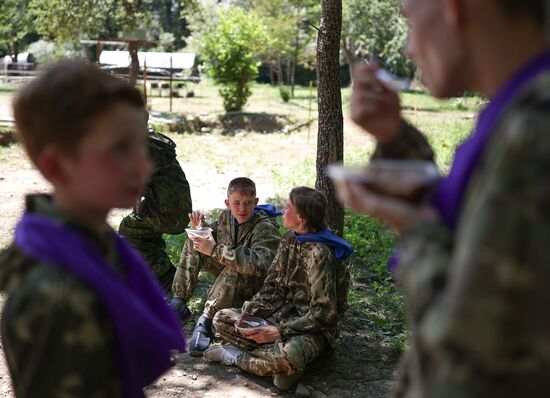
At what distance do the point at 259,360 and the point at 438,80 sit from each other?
351cm

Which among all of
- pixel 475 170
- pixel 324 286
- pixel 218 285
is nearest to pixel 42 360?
pixel 475 170

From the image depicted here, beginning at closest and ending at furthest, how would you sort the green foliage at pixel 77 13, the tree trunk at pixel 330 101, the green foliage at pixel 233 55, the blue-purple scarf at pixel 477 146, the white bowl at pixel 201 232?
the blue-purple scarf at pixel 477 146
the white bowl at pixel 201 232
the tree trunk at pixel 330 101
the green foliage at pixel 233 55
the green foliage at pixel 77 13

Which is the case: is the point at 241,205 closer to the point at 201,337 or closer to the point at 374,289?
the point at 201,337

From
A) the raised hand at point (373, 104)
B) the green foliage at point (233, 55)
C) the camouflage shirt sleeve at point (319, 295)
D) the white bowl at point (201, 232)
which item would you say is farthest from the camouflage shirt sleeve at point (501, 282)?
the green foliage at point (233, 55)

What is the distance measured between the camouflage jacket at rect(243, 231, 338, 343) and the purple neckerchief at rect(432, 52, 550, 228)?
125 inches

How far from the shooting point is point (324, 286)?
14.6 feet

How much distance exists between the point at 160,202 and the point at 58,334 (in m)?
4.40

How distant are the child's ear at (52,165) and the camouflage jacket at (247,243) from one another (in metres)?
3.50

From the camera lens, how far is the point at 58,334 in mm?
1445

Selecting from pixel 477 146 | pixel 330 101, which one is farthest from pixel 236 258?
pixel 477 146

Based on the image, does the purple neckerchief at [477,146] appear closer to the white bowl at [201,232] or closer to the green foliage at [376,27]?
the white bowl at [201,232]

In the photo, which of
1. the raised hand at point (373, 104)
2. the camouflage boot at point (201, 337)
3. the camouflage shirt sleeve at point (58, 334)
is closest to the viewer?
the camouflage shirt sleeve at point (58, 334)

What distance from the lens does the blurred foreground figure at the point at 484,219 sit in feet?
3.38

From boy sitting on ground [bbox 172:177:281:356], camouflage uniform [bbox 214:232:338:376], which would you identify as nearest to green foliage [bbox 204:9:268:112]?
boy sitting on ground [bbox 172:177:281:356]
